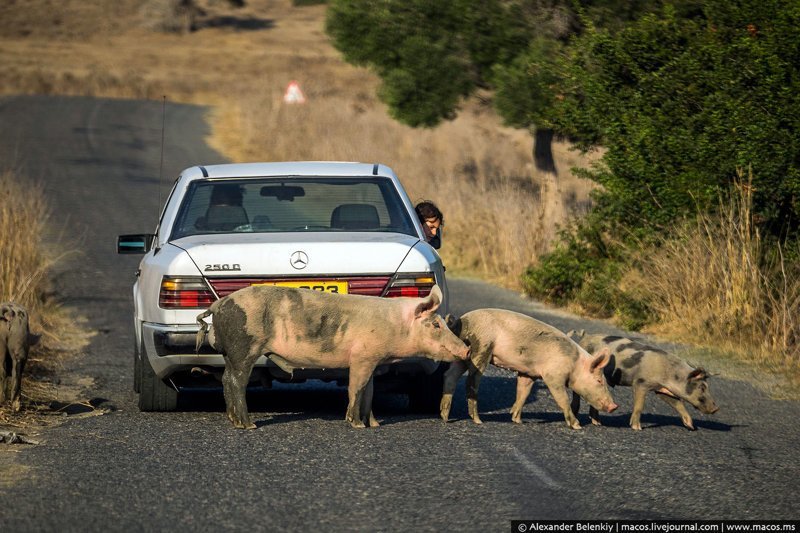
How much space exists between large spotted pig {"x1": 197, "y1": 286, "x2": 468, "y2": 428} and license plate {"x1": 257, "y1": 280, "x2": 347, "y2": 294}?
0.24m

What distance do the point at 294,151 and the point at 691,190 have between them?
71.6 ft

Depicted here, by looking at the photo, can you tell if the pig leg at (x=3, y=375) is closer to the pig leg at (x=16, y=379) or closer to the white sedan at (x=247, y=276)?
the pig leg at (x=16, y=379)

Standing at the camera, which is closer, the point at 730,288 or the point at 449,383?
the point at 449,383

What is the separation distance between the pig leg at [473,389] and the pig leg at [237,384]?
1.47 m

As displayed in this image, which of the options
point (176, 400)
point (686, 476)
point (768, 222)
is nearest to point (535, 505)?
point (686, 476)

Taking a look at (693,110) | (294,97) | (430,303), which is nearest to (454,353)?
(430,303)

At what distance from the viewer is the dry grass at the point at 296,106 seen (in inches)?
872

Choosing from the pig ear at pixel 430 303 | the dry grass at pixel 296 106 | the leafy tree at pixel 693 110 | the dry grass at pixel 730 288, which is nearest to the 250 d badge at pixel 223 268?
the pig ear at pixel 430 303

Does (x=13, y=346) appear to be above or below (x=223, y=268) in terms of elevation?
below

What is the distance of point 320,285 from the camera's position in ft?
29.1

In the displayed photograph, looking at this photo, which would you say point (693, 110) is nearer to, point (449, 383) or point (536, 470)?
point (449, 383)

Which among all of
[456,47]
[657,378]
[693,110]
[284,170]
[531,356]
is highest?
[456,47]

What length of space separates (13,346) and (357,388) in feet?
8.69

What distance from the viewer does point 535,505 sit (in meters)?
6.89
